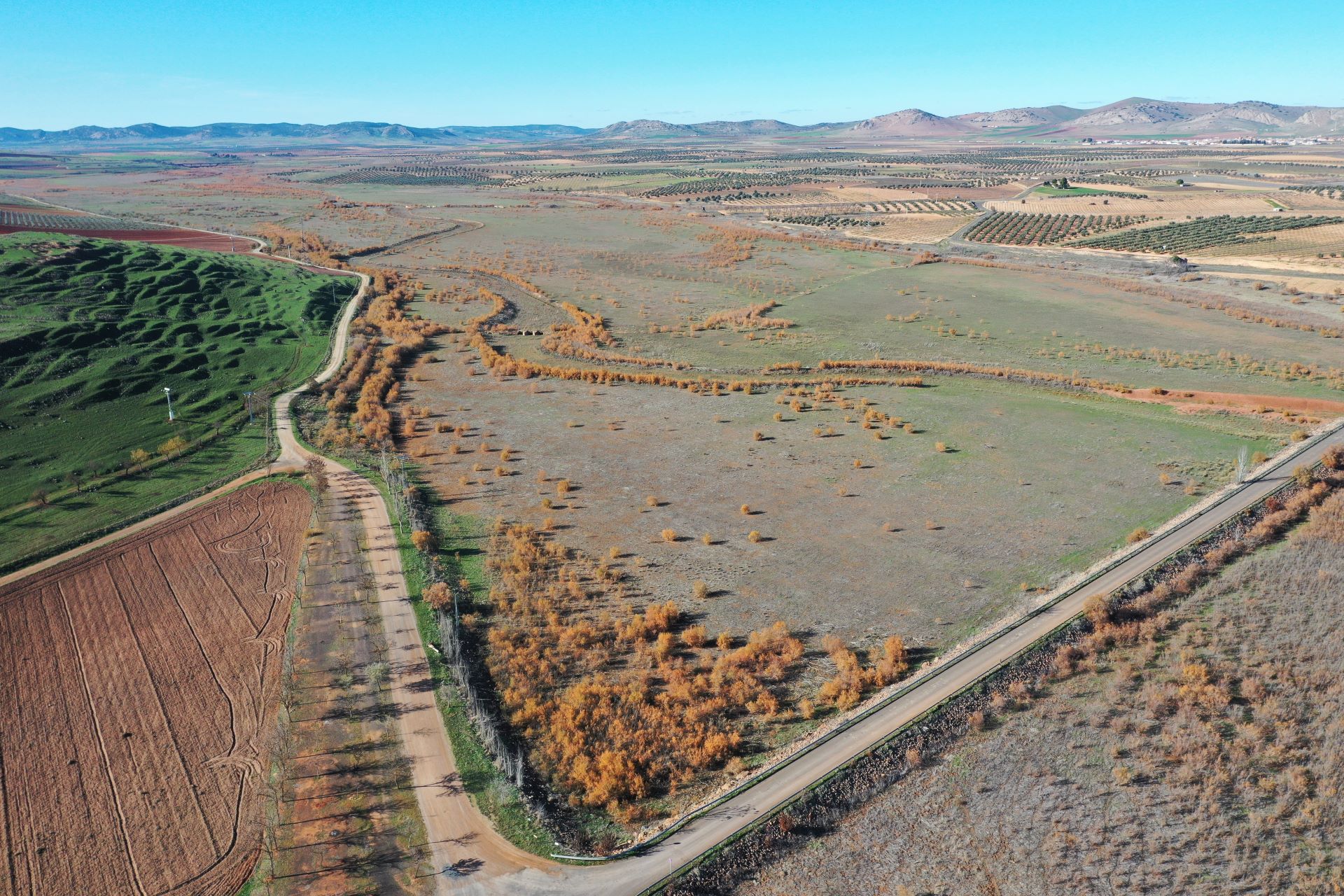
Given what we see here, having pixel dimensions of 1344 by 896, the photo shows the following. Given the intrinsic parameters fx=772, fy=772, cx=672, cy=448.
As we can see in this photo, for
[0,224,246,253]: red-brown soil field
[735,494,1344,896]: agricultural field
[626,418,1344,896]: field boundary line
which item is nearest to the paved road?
[626,418,1344,896]: field boundary line

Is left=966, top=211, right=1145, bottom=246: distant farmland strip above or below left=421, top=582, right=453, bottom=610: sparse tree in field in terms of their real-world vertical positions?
above

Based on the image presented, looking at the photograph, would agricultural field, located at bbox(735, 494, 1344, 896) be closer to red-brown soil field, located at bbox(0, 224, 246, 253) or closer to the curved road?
the curved road

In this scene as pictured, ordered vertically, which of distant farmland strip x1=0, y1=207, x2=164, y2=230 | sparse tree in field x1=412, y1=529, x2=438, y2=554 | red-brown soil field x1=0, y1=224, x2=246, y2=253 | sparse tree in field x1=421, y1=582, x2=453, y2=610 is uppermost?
distant farmland strip x1=0, y1=207, x2=164, y2=230

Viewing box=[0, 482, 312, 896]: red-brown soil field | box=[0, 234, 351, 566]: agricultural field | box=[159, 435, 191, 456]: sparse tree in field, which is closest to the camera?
box=[0, 482, 312, 896]: red-brown soil field

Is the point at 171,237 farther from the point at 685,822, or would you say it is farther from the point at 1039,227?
the point at 1039,227

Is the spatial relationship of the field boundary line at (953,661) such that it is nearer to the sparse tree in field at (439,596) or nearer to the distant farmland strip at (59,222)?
the sparse tree in field at (439,596)

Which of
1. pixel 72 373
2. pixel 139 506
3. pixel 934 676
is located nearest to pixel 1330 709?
pixel 934 676
